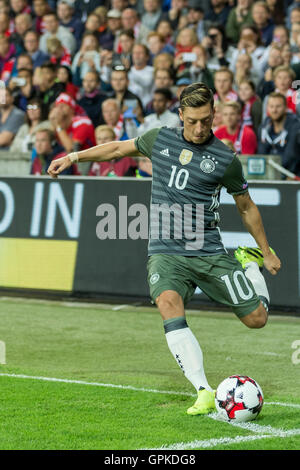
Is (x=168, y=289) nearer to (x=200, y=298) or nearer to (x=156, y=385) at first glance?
(x=156, y=385)

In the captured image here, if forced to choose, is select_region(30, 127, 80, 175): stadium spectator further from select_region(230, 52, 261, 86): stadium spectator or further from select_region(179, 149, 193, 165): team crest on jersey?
select_region(179, 149, 193, 165): team crest on jersey

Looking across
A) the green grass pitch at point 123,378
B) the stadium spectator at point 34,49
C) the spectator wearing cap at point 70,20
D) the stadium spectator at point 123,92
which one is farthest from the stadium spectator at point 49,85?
the green grass pitch at point 123,378

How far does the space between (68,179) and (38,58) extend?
6.89 metres

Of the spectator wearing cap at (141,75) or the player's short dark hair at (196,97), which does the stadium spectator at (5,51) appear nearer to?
the spectator wearing cap at (141,75)

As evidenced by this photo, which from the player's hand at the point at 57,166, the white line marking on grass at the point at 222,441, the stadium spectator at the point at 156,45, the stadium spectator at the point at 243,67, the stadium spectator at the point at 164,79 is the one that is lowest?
the white line marking on grass at the point at 222,441

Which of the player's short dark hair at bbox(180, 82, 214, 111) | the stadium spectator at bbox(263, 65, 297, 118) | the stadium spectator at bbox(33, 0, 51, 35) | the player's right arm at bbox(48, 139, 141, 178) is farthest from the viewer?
the stadium spectator at bbox(33, 0, 51, 35)

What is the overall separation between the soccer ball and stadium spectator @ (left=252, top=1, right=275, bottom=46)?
10427 mm

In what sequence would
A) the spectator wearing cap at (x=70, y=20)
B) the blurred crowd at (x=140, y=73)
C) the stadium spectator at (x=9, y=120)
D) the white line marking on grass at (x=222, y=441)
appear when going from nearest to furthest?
the white line marking on grass at (x=222, y=441) < the blurred crowd at (x=140, y=73) < the stadium spectator at (x=9, y=120) < the spectator wearing cap at (x=70, y=20)

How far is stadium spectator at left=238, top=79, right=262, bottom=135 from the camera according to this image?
1409 centimetres

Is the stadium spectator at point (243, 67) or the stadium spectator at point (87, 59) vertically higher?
the stadium spectator at point (87, 59)

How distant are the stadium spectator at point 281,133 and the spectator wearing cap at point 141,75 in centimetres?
359

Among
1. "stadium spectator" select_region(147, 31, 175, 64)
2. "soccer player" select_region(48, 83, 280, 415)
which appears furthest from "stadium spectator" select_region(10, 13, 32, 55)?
"soccer player" select_region(48, 83, 280, 415)

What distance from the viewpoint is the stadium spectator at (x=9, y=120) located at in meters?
16.5

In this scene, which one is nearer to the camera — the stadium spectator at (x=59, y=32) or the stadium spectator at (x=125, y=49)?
the stadium spectator at (x=125, y=49)
